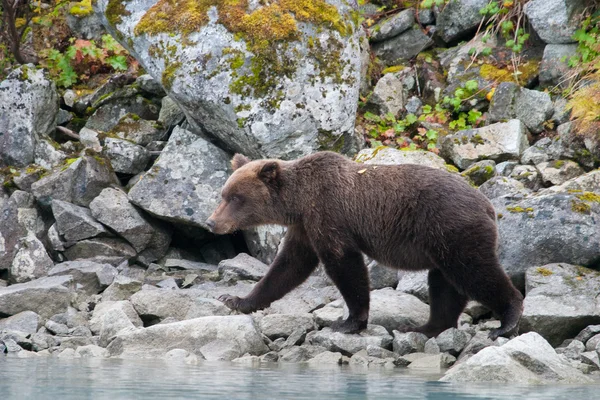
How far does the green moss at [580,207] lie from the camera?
10086 mm

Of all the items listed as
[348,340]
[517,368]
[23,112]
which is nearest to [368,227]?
[348,340]

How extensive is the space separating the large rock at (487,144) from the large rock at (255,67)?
1637 mm

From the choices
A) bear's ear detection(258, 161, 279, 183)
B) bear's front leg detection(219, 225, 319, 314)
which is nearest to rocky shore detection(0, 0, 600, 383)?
bear's front leg detection(219, 225, 319, 314)

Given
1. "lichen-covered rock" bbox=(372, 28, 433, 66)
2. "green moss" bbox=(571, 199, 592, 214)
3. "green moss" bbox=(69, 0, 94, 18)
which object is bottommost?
"green moss" bbox=(571, 199, 592, 214)

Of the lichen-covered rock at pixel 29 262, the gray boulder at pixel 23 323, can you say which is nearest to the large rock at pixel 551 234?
the gray boulder at pixel 23 323

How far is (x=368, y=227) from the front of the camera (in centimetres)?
941

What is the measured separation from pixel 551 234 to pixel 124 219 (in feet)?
19.8

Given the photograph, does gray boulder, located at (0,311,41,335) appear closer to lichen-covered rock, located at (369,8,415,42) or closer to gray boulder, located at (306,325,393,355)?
gray boulder, located at (306,325,393,355)

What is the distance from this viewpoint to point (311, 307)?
10.5 meters

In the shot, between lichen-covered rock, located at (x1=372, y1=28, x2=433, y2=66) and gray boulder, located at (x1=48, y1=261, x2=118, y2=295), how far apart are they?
709 cm

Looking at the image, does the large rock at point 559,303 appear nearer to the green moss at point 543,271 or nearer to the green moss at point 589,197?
the green moss at point 543,271

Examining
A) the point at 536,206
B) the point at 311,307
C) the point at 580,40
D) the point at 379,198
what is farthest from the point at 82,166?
the point at 580,40

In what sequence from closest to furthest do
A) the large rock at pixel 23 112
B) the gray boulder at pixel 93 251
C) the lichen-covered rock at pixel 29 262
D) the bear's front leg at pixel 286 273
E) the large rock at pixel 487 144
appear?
the bear's front leg at pixel 286 273
the lichen-covered rock at pixel 29 262
the gray boulder at pixel 93 251
the large rock at pixel 487 144
the large rock at pixel 23 112

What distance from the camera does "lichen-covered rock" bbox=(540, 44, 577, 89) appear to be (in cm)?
1477
